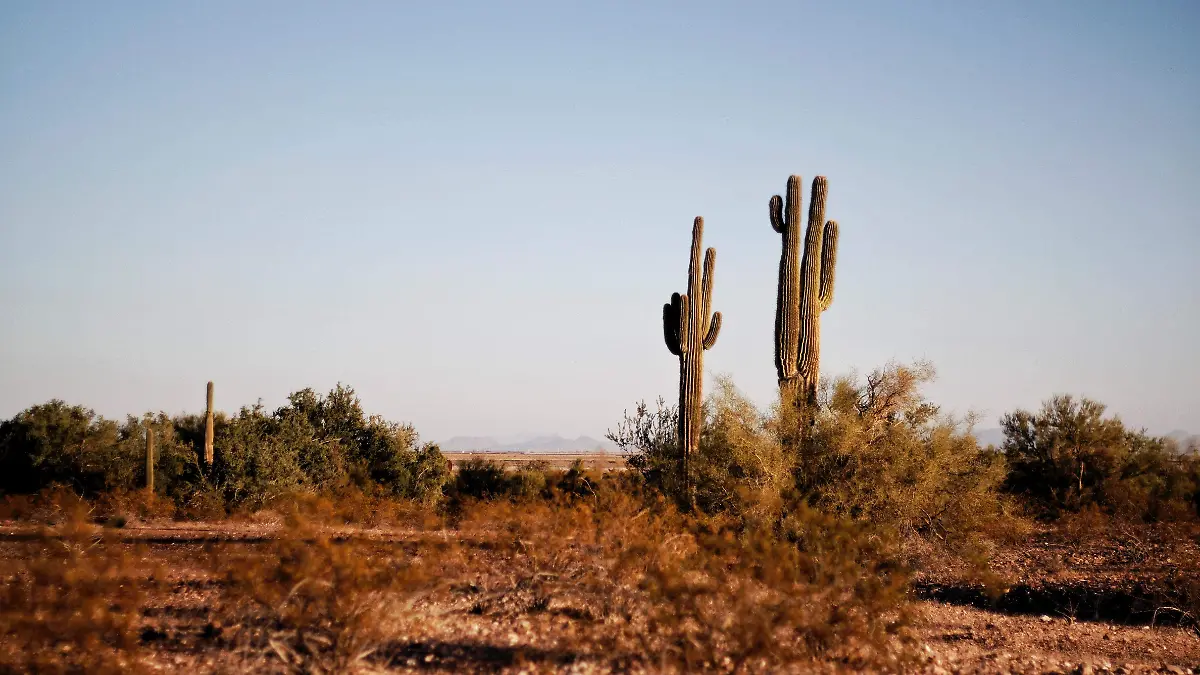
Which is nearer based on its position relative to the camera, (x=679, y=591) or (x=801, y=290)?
(x=679, y=591)

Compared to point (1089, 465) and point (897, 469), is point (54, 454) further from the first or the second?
point (1089, 465)

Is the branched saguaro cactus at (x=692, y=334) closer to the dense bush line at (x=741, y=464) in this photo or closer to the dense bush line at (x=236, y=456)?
the dense bush line at (x=741, y=464)

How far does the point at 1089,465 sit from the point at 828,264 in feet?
38.8

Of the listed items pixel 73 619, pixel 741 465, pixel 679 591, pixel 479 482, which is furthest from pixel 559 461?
pixel 73 619

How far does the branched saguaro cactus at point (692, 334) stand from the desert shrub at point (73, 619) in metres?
10.4

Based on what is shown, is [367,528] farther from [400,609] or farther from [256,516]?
[400,609]

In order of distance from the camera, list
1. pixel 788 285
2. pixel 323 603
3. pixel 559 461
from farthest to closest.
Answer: pixel 559 461 < pixel 788 285 < pixel 323 603

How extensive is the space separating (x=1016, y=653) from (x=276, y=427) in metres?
18.2

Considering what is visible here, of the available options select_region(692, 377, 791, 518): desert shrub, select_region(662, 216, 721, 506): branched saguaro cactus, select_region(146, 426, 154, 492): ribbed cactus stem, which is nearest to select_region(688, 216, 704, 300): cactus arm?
select_region(662, 216, 721, 506): branched saguaro cactus

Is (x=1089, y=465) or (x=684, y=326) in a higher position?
(x=684, y=326)

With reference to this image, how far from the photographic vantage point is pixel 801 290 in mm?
18938

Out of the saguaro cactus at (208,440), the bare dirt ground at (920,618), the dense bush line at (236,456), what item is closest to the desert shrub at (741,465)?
the bare dirt ground at (920,618)

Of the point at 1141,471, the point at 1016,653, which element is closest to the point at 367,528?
the point at 1016,653

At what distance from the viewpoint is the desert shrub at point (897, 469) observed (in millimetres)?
15656
